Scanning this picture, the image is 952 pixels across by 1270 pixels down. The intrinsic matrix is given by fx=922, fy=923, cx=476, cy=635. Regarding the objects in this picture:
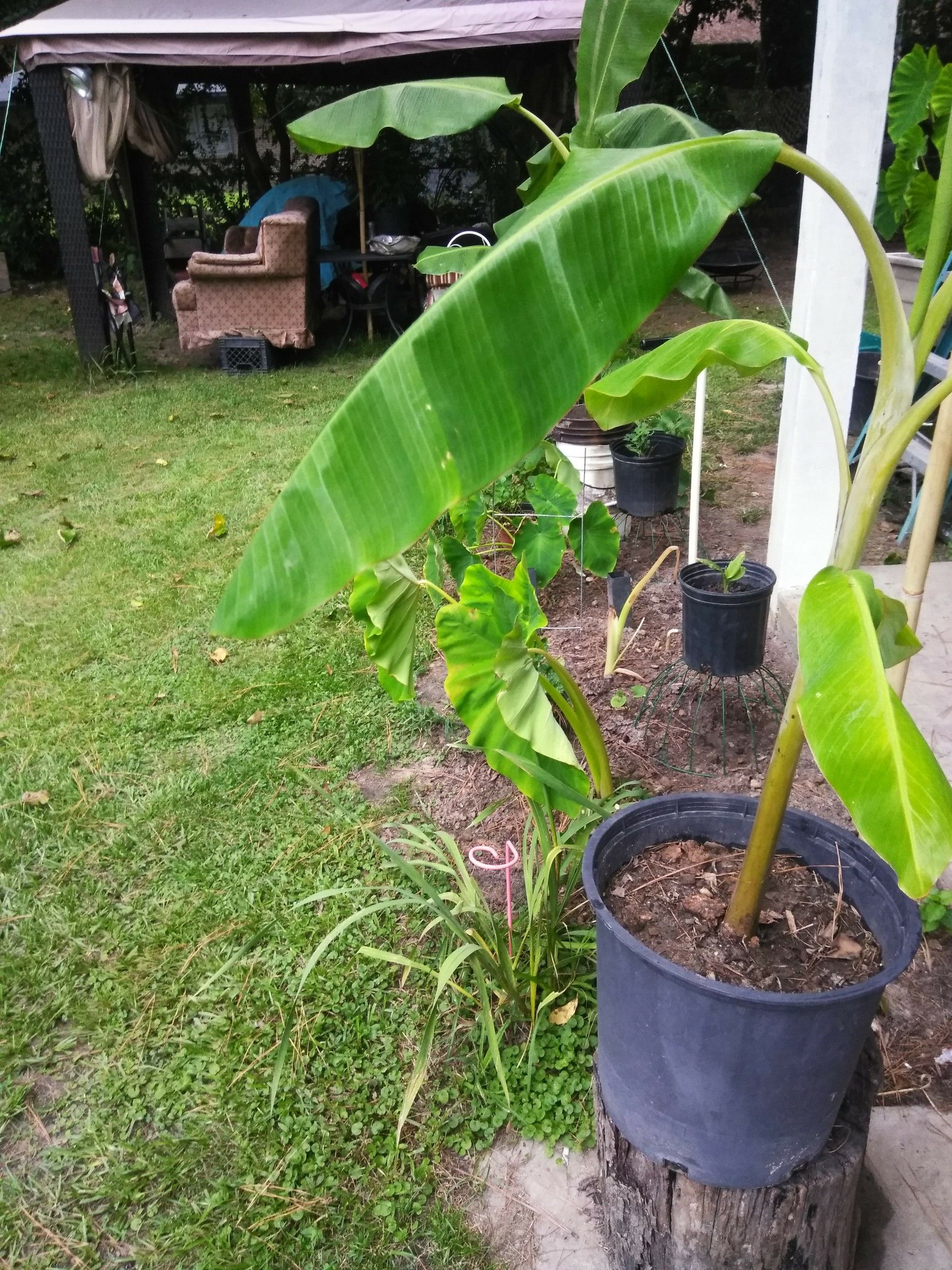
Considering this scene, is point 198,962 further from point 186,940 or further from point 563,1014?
point 563,1014

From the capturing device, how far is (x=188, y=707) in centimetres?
297

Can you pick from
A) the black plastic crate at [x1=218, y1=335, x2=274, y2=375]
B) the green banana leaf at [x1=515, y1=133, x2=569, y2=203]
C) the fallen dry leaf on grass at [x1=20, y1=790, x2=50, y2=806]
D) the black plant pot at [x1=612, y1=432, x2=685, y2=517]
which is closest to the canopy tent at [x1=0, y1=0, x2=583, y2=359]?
the black plastic crate at [x1=218, y1=335, x2=274, y2=375]

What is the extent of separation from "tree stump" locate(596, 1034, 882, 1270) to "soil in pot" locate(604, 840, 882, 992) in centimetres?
22

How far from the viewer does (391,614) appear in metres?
1.94

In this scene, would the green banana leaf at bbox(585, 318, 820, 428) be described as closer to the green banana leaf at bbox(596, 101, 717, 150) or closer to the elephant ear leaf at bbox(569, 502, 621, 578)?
the green banana leaf at bbox(596, 101, 717, 150)

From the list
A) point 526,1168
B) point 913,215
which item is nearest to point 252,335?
point 913,215

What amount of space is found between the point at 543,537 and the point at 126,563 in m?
2.17

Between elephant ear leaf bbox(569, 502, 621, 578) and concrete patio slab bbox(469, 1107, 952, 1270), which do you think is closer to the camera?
concrete patio slab bbox(469, 1107, 952, 1270)

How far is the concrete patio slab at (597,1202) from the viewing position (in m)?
1.45

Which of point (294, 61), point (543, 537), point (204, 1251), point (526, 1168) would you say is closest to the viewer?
point (204, 1251)

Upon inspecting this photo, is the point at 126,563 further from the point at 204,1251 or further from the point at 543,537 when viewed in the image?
the point at 204,1251

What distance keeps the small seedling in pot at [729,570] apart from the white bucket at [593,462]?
127 cm

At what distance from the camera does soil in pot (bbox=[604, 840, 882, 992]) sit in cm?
127

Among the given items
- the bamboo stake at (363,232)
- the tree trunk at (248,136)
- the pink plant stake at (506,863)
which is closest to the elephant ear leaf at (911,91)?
the pink plant stake at (506,863)
